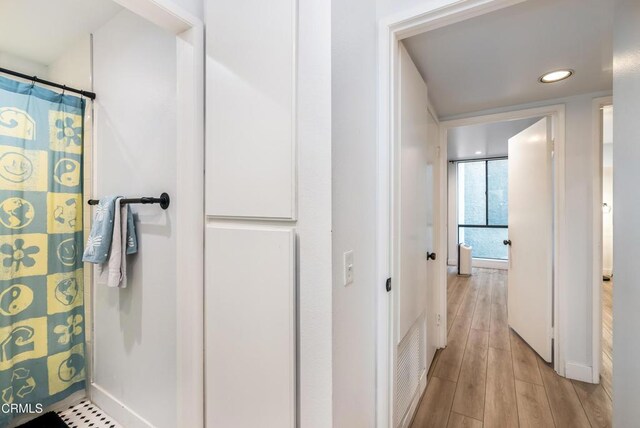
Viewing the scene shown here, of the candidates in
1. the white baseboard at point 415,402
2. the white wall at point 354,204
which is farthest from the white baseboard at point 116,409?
the white baseboard at point 415,402

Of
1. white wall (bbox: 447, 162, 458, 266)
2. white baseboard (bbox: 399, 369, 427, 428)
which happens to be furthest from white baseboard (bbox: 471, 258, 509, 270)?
white baseboard (bbox: 399, 369, 427, 428)

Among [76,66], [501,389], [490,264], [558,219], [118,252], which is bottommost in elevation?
[501,389]

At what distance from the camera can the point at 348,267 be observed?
3.20ft

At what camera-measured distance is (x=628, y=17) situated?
3.01 feet

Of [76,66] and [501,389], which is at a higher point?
[76,66]

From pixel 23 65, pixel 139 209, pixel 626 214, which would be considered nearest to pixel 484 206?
pixel 626 214

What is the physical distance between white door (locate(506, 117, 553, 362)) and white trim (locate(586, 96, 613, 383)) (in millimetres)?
263

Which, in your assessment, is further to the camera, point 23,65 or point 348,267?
point 23,65

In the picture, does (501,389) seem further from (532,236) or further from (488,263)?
(488,263)

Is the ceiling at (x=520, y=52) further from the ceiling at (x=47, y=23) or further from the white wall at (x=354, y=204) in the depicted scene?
the ceiling at (x=47, y=23)

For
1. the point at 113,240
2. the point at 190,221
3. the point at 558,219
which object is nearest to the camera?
the point at 190,221

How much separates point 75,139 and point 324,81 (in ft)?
6.07

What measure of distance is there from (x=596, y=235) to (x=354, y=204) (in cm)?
215

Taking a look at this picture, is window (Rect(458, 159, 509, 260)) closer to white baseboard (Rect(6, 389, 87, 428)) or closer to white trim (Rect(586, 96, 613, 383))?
white trim (Rect(586, 96, 613, 383))
